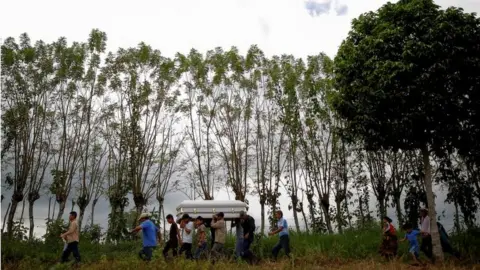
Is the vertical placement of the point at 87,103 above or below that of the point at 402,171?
above

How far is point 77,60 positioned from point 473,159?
67.5ft

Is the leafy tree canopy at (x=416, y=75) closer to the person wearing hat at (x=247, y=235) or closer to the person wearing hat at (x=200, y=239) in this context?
the person wearing hat at (x=247, y=235)

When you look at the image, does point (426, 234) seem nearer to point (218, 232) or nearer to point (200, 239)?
point (218, 232)

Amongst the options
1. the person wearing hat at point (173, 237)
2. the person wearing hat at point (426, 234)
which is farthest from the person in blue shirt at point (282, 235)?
the person wearing hat at point (426, 234)

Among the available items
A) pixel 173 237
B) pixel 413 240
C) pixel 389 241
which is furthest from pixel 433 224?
pixel 173 237

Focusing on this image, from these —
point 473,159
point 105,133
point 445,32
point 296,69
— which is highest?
point 296,69

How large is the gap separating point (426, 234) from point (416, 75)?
4.64 m

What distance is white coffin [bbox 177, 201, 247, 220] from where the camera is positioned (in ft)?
47.6

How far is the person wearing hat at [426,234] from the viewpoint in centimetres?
1368

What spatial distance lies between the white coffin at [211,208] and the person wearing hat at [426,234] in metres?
5.32

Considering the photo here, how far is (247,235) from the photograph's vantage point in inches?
520

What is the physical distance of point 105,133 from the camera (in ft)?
91.3

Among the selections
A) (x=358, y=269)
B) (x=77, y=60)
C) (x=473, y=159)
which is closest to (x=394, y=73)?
(x=473, y=159)

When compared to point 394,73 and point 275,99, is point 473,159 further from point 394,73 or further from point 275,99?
point 275,99
